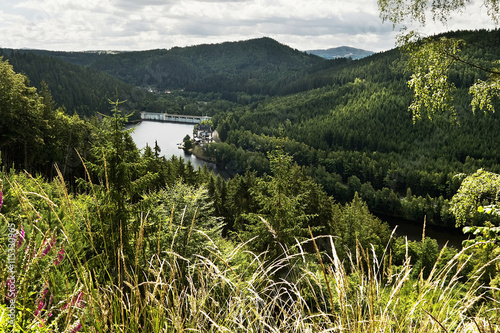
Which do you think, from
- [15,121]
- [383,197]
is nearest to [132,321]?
[15,121]

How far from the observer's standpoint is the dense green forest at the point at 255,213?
1.89m

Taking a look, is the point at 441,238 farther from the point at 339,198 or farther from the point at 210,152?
the point at 210,152

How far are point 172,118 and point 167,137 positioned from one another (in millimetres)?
55586

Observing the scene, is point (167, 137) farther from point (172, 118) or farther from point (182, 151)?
point (172, 118)

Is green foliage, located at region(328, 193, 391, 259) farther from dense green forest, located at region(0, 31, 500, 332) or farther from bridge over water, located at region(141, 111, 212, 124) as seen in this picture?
bridge over water, located at region(141, 111, 212, 124)

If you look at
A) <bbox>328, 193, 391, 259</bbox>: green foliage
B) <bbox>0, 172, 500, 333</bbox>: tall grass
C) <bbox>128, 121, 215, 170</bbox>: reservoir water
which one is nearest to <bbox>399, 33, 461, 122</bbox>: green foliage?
<bbox>0, 172, 500, 333</bbox>: tall grass

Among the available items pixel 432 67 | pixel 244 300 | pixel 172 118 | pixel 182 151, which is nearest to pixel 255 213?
pixel 432 67

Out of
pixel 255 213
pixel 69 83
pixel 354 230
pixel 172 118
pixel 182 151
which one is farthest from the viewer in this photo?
pixel 172 118

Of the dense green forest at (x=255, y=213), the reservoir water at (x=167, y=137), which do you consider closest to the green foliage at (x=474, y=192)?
the dense green forest at (x=255, y=213)

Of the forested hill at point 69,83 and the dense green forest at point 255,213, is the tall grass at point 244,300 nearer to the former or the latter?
the dense green forest at point 255,213

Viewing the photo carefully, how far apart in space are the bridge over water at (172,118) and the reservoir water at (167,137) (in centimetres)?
989

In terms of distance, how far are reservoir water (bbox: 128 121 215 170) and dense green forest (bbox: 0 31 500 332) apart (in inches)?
295

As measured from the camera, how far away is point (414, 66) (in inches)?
250

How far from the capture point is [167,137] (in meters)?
132
